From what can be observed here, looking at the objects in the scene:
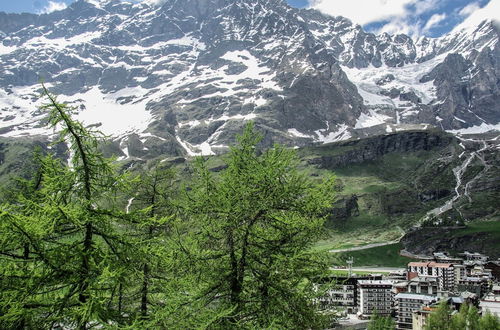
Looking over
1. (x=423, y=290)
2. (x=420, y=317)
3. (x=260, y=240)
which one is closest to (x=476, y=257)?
(x=423, y=290)

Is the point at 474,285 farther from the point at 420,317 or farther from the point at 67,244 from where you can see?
the point at 67,244

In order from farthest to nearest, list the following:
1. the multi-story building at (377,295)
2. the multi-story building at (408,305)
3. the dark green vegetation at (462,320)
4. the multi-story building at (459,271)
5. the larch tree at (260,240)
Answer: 1. the multi-story building at (459,271)
2. the multi-story building at (377,295)
3. the multi-story building at (408,305)
4. the dark green vegetation at (462,320)
5. the larch tree at (260,240)

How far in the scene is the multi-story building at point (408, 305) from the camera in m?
123

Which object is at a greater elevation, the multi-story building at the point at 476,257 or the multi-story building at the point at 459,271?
the multi-story building at the point at 476,257

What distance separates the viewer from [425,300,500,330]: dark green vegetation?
81.3 meters

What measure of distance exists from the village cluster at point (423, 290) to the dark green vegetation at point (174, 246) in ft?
277

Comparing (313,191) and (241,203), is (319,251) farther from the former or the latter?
(241,203)

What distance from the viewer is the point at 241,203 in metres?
15.0

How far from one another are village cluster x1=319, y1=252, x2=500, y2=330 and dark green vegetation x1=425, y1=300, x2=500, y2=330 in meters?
7.60

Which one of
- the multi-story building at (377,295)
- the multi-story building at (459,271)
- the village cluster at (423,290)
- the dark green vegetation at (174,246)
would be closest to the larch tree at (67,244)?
the dark green vegetation at (174,246)

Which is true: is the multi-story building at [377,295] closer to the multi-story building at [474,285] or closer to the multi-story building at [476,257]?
the multi-story building at [474,285]

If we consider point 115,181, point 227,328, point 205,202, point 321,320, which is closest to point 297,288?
point 321,320

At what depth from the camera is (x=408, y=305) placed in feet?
408

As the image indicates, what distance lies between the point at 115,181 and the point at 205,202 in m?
3.53
